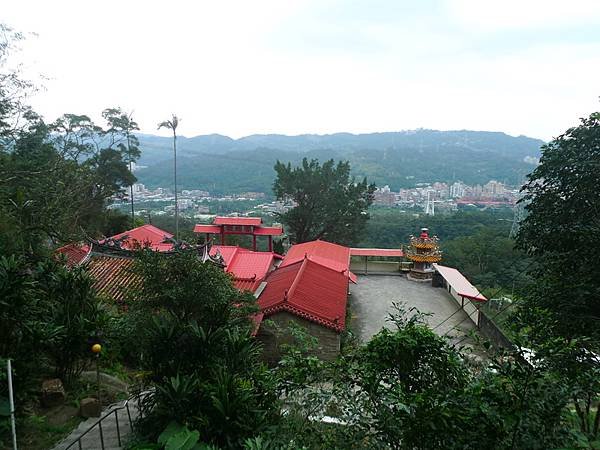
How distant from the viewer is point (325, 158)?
348 ft

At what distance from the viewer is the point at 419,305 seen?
17250 mm

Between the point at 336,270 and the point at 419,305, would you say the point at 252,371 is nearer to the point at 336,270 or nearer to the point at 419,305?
the point at 336,270

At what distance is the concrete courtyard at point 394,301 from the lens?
1470 cm

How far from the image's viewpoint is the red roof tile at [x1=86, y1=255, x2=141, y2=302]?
10.6 m

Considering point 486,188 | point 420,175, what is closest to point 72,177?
point 486,188

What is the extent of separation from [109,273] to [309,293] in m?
5.38

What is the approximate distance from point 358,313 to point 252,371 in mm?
10896

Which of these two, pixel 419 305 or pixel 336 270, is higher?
pixel 336 270

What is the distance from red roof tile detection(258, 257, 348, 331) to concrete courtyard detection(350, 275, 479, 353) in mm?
1708

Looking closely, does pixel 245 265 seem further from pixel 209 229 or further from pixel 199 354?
pixel 199 354

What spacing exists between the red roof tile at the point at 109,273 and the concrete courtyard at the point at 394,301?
7194mm

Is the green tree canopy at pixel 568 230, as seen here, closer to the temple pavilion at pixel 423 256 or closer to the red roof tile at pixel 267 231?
the temple pavilion at pixel 423 256

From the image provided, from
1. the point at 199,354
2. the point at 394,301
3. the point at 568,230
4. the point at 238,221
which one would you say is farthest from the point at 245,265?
the point at 568,230

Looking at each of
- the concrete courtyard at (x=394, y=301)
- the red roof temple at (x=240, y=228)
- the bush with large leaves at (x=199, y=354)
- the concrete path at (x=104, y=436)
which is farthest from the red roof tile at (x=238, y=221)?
the concrete path at (x=104, y=436)
